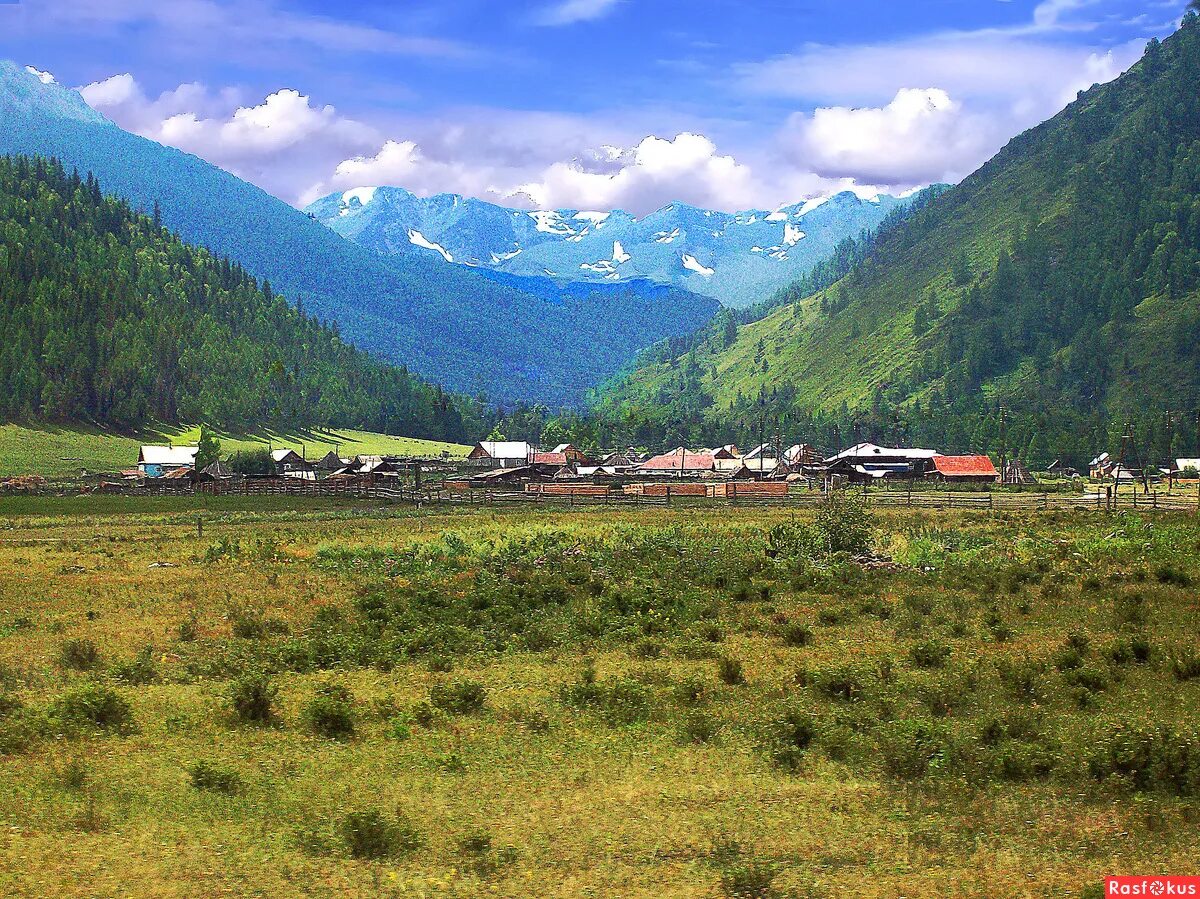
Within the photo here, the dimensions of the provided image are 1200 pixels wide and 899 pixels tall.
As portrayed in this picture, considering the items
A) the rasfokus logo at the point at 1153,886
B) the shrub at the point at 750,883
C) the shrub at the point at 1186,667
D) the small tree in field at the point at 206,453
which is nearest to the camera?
the rasfokus logo at the point at 1153,886

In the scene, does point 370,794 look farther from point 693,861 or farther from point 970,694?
point 970,694

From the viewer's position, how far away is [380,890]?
A: 47.4ft

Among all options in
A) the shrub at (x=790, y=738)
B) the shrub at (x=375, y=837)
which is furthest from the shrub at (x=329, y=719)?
the shrub at (x=790, y=738)

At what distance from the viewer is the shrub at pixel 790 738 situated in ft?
65.7

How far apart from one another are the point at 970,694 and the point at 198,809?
15.4 m

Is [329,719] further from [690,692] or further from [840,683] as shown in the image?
[840,683]

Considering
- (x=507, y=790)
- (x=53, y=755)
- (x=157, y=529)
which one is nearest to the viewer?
(x=507, y=790)

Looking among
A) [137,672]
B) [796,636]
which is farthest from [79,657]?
[796,636]

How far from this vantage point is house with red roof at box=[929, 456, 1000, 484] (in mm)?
169750

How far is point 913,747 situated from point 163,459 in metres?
166

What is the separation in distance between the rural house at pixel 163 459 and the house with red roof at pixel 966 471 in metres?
108

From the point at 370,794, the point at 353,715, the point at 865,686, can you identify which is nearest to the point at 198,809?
the point at 370,794

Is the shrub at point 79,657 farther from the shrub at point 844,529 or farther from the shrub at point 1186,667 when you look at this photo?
the shrub at point 844,529

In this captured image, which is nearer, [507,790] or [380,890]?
[380,890]
